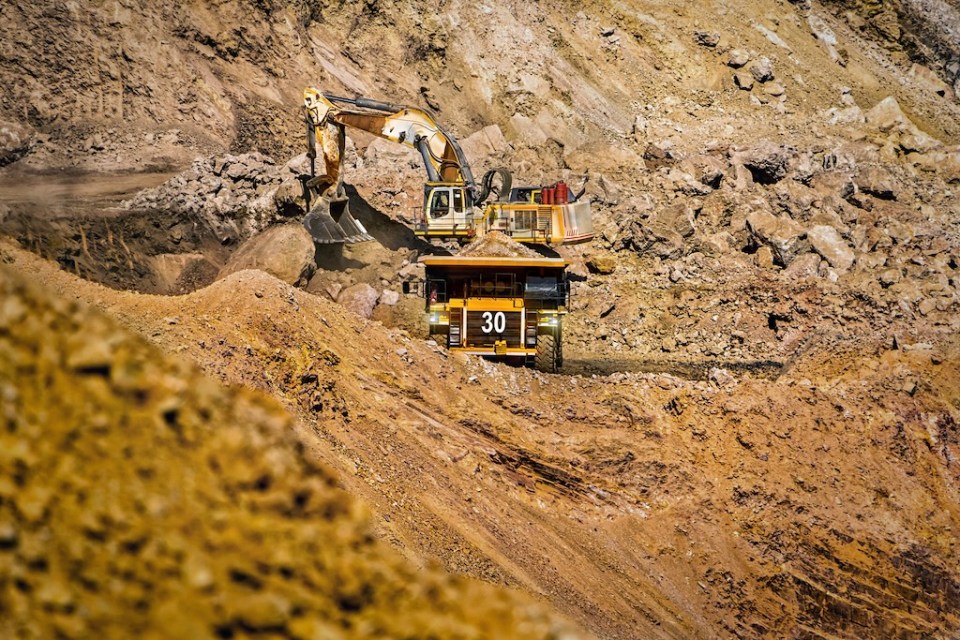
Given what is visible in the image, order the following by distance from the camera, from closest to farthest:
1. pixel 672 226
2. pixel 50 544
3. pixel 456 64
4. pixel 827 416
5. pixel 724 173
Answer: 1. pixel 50 544
2. pixel 827 416
3. pixel 672 226
4. pixel 724 173
5. pixel 456 64

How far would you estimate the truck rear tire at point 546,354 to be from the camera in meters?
14.6

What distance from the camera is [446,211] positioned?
60.6ft

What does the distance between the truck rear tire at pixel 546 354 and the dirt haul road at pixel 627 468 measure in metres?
0.81

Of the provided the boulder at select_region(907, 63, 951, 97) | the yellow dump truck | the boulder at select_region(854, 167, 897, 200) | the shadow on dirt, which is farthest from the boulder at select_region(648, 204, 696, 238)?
the boulder at select_region(907, 63, 951, 97)

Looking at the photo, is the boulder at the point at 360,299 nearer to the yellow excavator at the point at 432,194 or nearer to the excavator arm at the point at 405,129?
the yellow excavator at the point at 432,194

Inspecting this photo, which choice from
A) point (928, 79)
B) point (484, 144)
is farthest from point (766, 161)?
point (928, 79)

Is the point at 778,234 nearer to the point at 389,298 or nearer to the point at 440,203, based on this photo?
the point at 440,203

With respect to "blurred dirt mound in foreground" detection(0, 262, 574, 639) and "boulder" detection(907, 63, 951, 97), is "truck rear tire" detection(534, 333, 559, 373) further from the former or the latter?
"boulder" detection(907, 63, 951, 97)

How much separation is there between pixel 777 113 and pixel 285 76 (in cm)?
1520

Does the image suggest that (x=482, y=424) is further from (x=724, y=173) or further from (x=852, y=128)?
(x=852, y=128)

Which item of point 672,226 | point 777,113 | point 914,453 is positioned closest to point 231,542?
point 914,453

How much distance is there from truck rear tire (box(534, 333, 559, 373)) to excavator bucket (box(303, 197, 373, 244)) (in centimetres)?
555

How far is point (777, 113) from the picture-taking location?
1201 inches

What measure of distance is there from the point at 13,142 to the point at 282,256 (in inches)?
294
